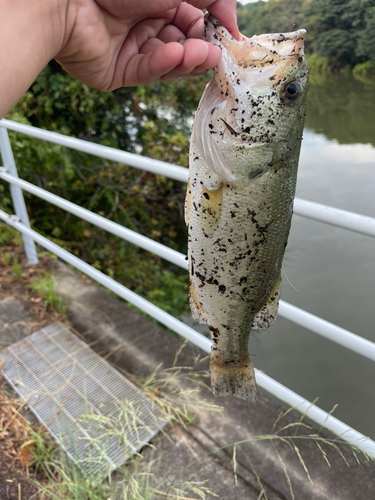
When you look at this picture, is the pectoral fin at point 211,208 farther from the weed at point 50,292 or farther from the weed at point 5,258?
the weed at point 5,258

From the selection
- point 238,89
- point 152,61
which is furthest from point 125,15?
point 238,89

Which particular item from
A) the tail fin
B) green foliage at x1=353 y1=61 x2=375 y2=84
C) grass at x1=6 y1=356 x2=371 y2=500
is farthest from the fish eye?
grass at x1=6 y1=356 x2=371 y2=500

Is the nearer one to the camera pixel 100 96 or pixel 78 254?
pixel 100 96

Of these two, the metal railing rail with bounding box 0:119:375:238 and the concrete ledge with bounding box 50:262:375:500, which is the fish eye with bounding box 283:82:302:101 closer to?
the metal railing rail with bounding box 0:119:375:238

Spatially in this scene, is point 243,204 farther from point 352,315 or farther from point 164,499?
point 352,315

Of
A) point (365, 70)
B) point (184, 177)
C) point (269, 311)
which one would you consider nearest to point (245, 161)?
point (269, 311)

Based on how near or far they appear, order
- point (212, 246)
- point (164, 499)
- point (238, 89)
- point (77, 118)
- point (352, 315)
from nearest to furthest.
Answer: point (238, 89) → point (212, 246) → point (164, 499) → point (352, 315) → point (77, 118)
